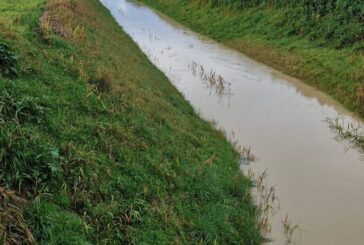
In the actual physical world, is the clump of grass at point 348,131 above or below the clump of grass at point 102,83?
below

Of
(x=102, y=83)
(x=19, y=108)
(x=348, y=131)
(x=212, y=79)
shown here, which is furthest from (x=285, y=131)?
(x=19, y=108)

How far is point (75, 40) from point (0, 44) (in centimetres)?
518

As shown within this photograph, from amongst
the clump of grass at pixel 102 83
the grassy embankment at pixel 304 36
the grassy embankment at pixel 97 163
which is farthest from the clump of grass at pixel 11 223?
the grassy embankment at pixel 304 36

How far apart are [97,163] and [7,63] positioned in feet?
12.1

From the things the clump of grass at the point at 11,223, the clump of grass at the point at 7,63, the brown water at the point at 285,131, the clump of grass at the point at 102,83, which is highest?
the clump of grass at the point at 7,63

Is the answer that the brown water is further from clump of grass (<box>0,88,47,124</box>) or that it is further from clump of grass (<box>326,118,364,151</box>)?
clump of grass (<box>0,88,47,124</box>)

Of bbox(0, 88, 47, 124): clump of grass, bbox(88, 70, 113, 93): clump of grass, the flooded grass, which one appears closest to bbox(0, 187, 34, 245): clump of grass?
bbox(0, 88, 47, 124): clump of grass

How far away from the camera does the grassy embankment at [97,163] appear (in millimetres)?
7234

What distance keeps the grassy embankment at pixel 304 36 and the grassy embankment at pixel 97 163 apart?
954 cm

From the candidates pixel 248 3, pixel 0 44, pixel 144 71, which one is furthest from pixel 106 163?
pixel 248 3

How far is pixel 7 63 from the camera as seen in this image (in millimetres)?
10203

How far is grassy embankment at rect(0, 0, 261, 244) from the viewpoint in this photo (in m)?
7.23

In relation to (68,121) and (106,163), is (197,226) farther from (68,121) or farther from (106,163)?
(68,121)

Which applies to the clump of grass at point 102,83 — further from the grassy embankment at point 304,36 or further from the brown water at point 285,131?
the grassy embankment at point 304,36
